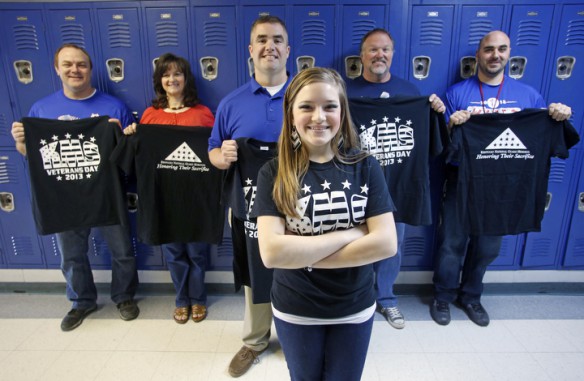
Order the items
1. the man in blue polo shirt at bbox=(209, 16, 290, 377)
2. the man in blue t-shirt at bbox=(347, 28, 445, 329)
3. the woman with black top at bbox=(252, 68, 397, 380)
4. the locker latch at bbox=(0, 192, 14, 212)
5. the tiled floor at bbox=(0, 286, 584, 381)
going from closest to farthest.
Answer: the woman with black top at bbox=(252, 68, 397, 380) < the man in blue polo shirt at bbox=(209, 16, 290, 377) < the tiled floor at bbox=(0, 286, 584, 381) < the man in blue t-shirt at bbox=(347, 28, 445, 329) < the locker latch at bbox=(0, 192, 14, 212)

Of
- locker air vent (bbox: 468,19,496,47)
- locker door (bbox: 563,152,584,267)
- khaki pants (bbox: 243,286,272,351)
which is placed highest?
locker air vent (bbox: 468,19,496,47)

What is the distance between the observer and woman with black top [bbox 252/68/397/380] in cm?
118

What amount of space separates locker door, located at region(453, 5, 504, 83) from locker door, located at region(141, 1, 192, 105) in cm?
203

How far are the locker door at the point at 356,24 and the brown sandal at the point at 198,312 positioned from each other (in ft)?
6.69

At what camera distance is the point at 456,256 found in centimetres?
265

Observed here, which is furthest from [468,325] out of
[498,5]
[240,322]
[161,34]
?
[161,34]

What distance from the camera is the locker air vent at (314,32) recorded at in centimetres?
258

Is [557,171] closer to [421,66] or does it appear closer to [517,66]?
[517,66]

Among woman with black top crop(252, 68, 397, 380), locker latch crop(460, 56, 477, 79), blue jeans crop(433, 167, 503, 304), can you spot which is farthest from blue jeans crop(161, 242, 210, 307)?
locker latch crop(460, 56, 477, 79)

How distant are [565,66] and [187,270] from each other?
3235 millimetres

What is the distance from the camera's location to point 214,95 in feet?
8.98

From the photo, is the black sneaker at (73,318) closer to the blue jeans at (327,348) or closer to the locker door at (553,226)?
the blue jeans at (327,348)

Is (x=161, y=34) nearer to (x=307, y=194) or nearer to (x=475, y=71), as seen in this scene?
(x=307, y=194)

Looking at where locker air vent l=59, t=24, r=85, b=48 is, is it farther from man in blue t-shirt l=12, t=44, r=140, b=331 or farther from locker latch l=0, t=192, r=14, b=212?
locker latch l=0, t=192, r=14, b=212
